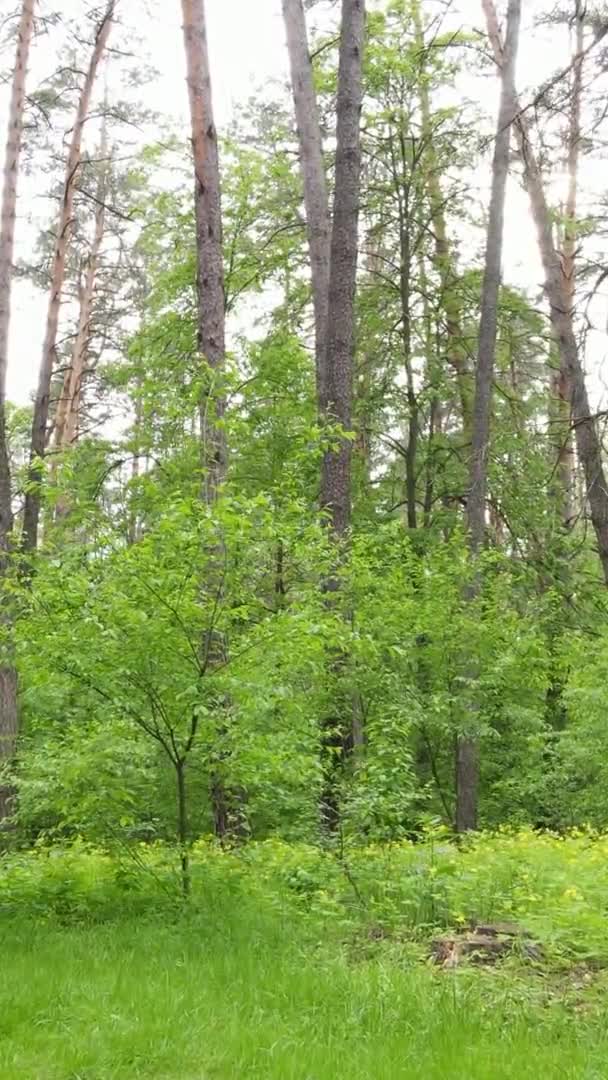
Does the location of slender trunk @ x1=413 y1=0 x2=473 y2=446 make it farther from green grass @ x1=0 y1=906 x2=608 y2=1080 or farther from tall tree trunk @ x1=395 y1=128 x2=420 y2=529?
green grass @ x1=0 y1=906 x2=608 y2=1080

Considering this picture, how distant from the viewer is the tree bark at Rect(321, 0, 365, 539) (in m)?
9.62

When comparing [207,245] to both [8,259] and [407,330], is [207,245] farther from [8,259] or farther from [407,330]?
[407,330]

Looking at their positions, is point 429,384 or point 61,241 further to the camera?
point 429,384

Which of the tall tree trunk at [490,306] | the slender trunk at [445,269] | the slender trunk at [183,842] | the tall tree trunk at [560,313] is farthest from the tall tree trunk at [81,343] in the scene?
the slender trunk at [183,842]

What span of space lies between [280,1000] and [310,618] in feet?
8.28

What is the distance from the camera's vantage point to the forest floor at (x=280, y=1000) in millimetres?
3639

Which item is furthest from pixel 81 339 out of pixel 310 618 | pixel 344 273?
pixel 310 618

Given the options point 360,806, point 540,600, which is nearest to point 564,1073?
point 360,806

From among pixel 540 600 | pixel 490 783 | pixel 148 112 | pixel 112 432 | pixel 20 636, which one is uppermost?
pixel 148 112

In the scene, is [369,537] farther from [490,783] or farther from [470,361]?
[470,361]

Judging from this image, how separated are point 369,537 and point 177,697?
4991 mm

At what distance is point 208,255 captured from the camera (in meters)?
9.10

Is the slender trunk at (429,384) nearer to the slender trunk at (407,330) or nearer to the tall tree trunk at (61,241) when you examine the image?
the slender trunk at (407,330)

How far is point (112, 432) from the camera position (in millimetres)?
22734
